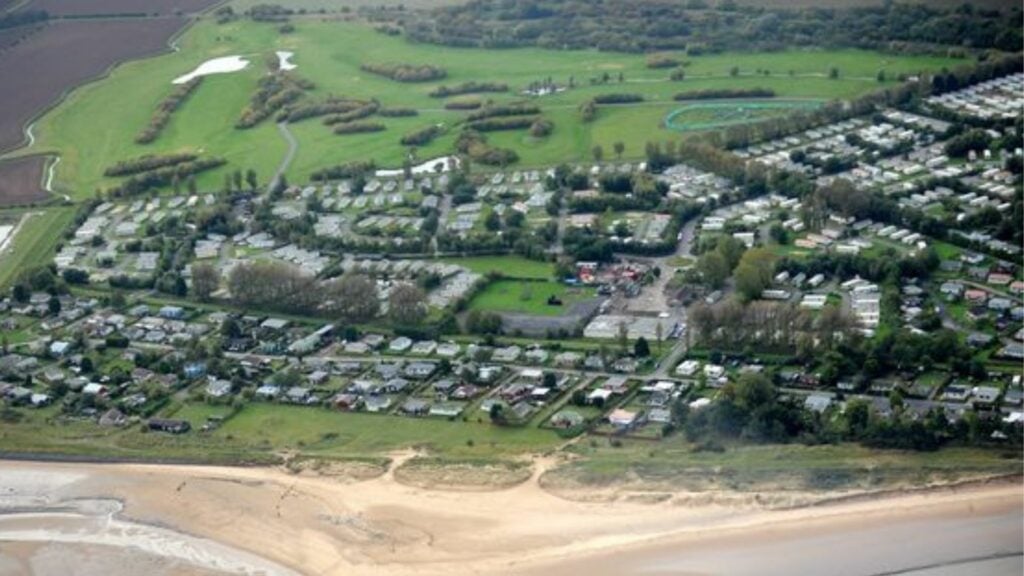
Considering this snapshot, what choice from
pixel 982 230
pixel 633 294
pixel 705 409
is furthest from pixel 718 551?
pixel 982 230

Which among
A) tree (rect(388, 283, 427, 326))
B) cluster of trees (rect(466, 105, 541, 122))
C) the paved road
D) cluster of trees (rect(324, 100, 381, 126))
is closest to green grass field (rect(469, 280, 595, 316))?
tree (rect(388, 283, 427, 326))

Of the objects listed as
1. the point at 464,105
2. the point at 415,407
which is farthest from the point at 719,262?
the point at 464,105

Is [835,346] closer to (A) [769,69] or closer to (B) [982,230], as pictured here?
(B) [982,230]

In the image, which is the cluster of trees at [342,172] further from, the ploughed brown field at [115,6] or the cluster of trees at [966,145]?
the ploughed brown field at [115,6]

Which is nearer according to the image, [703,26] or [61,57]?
[61,57]

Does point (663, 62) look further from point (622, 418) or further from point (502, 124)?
point (622, 418)

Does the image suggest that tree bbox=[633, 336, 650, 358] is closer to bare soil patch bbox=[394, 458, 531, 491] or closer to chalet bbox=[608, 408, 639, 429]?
chalet bbox=[608, 408, 639, 429]
